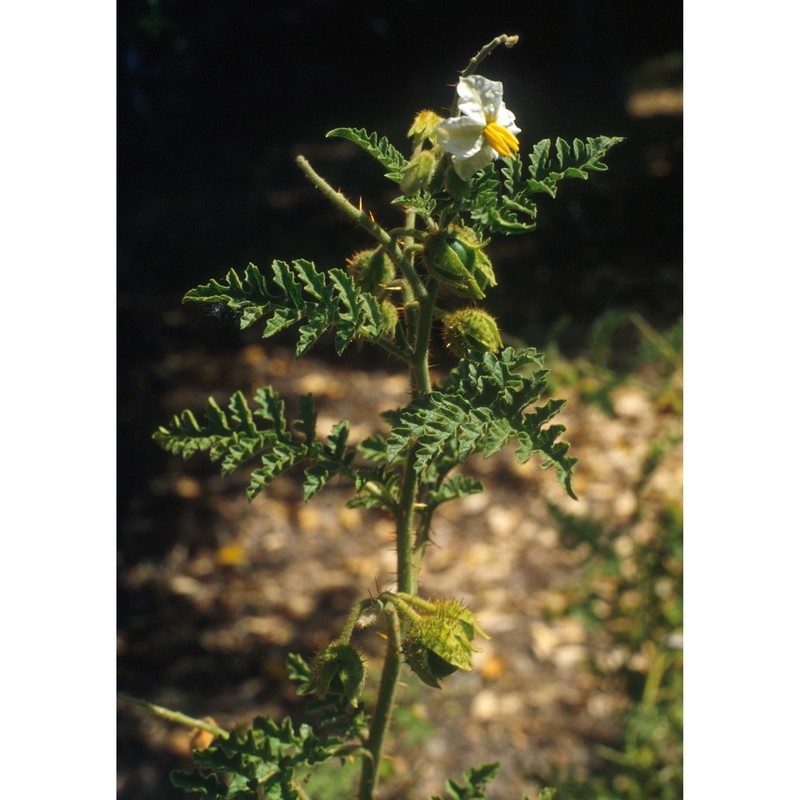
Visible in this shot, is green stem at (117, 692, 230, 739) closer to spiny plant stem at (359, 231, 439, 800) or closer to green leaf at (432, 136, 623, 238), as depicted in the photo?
spiny plant stem at (359, 231, 439, 800)

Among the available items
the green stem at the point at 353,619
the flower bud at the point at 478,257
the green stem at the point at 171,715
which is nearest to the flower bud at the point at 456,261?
the flower bud at the point at 478,257

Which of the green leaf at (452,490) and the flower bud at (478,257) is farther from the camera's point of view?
the green leaf at (452,490)

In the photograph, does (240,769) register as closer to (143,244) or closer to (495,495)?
(495,495)

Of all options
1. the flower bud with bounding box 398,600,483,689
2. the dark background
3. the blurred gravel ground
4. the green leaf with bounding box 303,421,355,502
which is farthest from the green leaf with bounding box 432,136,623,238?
the dark background

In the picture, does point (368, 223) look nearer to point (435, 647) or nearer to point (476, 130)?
point (476, 130)

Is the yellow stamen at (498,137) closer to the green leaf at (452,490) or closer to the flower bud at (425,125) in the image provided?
the flower bud at (425,125)

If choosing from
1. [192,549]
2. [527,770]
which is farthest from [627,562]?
[192,549]
